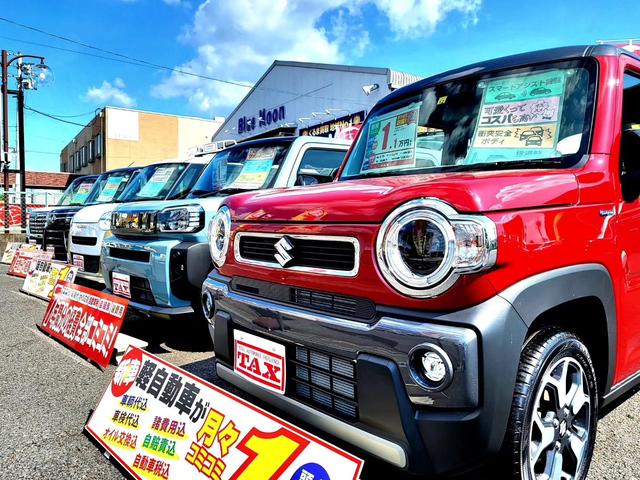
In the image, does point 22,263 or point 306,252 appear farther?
point 22,263

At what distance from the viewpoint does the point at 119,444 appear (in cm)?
219

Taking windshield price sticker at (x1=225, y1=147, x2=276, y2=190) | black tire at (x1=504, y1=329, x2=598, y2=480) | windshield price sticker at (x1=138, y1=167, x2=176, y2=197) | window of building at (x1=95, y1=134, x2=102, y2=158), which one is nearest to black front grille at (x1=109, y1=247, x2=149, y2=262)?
windshield price sticker at (x1=225, y1=147, x2=276, y2=190)

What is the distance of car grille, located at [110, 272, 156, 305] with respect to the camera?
3.75 m

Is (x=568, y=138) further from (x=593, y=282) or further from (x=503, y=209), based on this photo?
(x=503, y=209)

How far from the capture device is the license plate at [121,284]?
3.97m

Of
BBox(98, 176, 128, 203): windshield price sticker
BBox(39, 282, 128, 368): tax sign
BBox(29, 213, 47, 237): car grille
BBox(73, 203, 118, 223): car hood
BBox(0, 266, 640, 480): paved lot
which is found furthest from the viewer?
BBox(29, 213, 47, 237): car grille

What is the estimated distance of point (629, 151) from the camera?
6.76 ft

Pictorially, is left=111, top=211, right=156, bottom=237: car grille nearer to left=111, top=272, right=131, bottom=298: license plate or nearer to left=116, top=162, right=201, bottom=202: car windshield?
left=111, top=272, right=131, bottom=298: license plate

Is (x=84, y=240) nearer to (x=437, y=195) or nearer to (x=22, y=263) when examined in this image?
(x=22, y=263)

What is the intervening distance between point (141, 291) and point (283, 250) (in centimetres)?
244

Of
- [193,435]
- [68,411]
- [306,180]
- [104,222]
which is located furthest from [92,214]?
[193,435]

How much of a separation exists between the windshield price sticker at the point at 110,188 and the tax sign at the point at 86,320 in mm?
3947

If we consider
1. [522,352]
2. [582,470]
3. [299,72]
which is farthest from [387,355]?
[299,72]

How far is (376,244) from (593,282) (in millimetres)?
936
